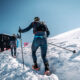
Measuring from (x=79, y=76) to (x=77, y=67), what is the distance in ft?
1.54

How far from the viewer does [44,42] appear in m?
3.82

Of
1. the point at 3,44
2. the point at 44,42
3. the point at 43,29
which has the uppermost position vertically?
the point at 43,29

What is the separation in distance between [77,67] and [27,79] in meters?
1.79

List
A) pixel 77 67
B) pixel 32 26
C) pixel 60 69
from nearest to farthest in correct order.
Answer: pixel 77 67 → pixel 60 69 → pixel 32 26

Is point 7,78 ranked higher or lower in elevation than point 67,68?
lower

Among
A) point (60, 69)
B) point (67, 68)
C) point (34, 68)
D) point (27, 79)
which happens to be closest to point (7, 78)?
point (27, 79)

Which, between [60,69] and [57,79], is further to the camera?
[60,69]

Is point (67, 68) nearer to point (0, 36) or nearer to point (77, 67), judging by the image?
point (77, 67)

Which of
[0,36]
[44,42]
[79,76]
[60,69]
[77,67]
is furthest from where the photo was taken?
[0,36]

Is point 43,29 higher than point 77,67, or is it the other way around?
point 43,29

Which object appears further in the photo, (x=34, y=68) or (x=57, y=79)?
(x=34, y=68)

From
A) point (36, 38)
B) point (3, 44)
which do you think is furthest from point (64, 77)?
point (3, 44)

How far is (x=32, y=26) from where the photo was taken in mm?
4148

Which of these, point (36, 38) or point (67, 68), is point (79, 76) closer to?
point (67, 68)
